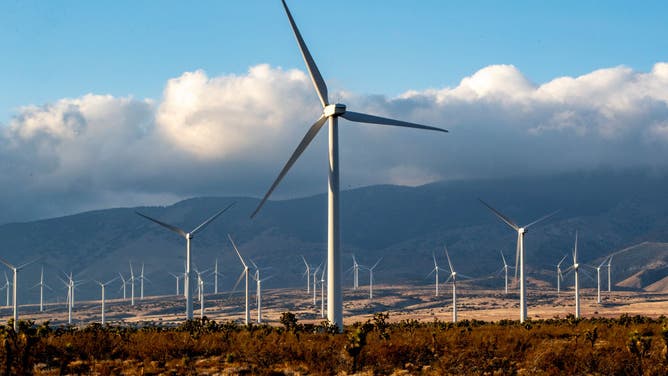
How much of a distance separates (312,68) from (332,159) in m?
11.0

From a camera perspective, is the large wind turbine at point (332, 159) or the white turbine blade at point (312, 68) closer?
the large wind turbine at point (332, 159)

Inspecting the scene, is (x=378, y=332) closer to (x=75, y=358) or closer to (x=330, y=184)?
(x=330, y=184)

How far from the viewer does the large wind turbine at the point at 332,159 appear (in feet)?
162

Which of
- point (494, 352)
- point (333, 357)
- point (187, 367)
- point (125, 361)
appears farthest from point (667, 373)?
point (125, 361)

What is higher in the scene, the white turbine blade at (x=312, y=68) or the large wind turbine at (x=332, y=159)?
the white turbine blade at (x=312, y=68)

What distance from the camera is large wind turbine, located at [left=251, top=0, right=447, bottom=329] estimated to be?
49312 millimetres

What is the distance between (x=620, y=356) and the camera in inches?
1384

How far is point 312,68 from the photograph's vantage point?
60.8 m

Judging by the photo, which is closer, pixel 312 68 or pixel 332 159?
pixel 332 159

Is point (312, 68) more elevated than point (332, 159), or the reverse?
point (312, 68)

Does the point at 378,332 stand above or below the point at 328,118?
below

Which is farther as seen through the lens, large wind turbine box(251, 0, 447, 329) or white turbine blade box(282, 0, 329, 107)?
white turbine blade box(282, 0, 329, 107)

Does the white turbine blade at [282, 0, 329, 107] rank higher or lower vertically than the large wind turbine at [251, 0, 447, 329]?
higher

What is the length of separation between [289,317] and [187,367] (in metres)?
15.0
